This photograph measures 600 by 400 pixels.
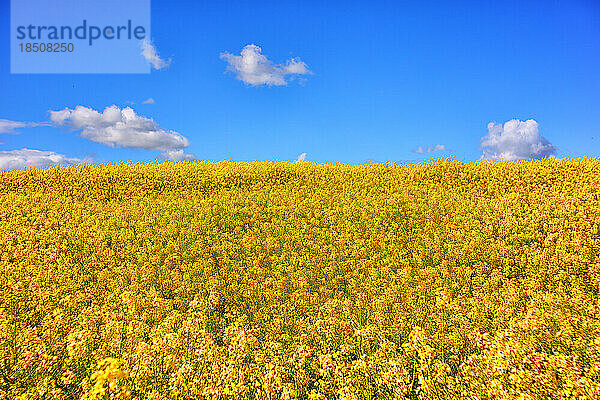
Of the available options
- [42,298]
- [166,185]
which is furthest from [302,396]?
[166,185]

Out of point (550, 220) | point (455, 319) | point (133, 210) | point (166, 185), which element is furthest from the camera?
point (166, 185)

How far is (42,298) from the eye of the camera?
5.94 meters

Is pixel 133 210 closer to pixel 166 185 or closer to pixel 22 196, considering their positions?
pixel 166 185

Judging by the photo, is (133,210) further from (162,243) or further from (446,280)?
(446,280)

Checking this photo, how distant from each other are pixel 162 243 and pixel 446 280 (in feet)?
18.1

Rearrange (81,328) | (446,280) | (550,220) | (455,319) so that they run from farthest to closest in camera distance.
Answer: (550,220)
(446,280)
(81,328)
(455,319)

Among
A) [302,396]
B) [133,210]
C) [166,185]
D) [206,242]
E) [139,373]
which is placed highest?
[166,185]

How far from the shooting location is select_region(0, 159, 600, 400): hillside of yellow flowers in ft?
13.4

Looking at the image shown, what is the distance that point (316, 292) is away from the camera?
5.64 m

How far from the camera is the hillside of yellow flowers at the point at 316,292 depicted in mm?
4098

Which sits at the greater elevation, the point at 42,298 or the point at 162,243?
the point at 162,243

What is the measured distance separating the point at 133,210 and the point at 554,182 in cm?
1130

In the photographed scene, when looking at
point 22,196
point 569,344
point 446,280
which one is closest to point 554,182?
point 446,280

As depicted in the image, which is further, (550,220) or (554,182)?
(554,182)
